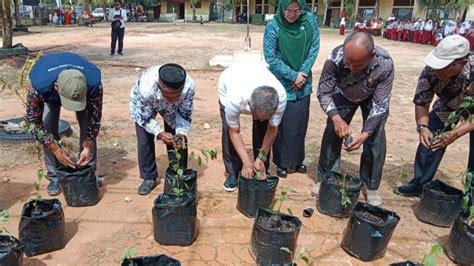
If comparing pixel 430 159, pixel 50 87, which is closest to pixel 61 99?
pixel 50 87

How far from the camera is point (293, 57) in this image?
11.2 ft

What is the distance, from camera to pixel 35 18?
29281 millimetres

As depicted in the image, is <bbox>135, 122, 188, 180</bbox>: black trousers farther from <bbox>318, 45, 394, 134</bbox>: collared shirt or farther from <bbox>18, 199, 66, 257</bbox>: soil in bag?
<bbox>318, 45, 394, 134</bbox>: collared shirt

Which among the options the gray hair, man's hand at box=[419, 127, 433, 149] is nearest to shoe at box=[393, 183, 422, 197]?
man's hand at box=[419, 127, 433, 149]

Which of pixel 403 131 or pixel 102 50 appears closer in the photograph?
pixel 403 131

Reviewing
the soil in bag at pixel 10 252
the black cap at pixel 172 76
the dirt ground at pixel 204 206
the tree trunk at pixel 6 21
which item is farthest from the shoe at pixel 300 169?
the tree trunk at pixel 6 21

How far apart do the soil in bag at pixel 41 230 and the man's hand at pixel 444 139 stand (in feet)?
8.84

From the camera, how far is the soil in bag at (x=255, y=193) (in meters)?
2.84

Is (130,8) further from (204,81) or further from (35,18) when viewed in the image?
(204,81)

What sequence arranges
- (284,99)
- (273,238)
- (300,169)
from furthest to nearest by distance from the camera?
(300,169)
(284,99)
(273,238)

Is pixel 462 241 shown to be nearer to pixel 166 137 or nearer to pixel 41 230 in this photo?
pixel 166 137

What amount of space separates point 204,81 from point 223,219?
573 cm

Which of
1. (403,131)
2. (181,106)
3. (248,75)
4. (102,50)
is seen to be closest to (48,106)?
(181,106)

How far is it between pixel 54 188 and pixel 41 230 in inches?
35.7
